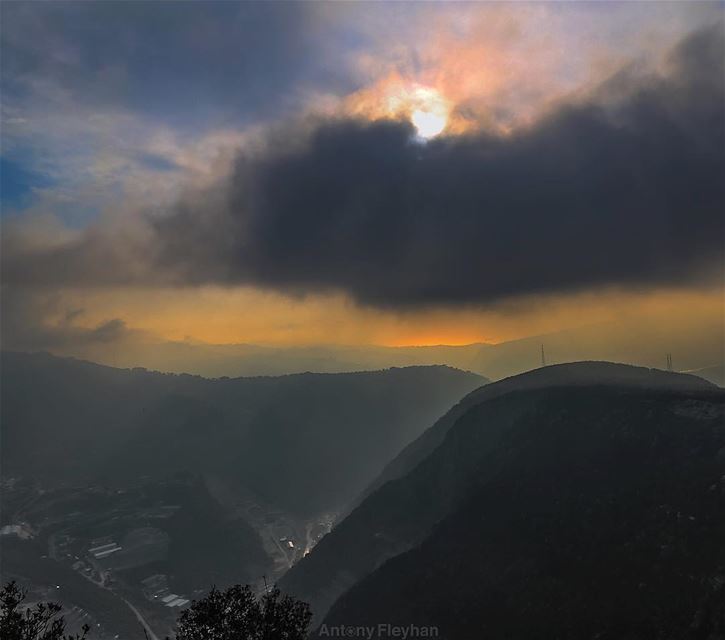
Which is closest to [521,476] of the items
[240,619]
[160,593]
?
[240,619]

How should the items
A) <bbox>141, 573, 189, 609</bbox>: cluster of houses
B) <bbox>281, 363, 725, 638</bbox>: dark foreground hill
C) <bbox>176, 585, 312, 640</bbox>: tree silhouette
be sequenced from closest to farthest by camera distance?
1. <bbox>176, 585, 312, 640</bbox>: tree silhouette
2. <bbox>281, 363, 725, 638</bbox>: dark foreground hill
3. <bbox>141, 573, 189, 609</bbox>: cluster of houses

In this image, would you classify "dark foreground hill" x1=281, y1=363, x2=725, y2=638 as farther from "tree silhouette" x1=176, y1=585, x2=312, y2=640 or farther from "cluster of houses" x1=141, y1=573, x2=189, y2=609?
"tree silhouette" x1=176, y1=585, x2=312, y2=640

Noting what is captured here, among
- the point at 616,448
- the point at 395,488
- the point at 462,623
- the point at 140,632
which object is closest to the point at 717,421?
the point at 616,448

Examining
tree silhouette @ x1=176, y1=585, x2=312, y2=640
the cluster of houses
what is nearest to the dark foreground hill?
the cluster of houses

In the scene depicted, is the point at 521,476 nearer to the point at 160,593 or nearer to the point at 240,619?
the point at 240,619

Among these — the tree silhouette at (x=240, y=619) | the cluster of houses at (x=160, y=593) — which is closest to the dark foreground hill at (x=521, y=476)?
the cluster of houses at (x=160, y=593)
